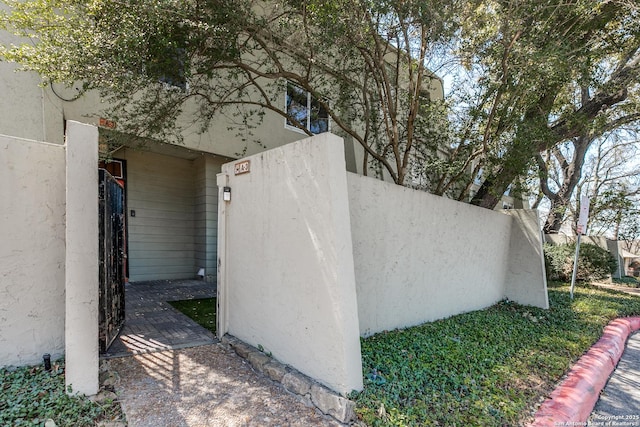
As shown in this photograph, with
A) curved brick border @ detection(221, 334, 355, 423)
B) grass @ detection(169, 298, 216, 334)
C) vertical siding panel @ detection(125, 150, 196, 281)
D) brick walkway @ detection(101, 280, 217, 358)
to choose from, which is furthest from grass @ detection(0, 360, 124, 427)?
vertical siding panel @ detection(125, 150, 196, 281)

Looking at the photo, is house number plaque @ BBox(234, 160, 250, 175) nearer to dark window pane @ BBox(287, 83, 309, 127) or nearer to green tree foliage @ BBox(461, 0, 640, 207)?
green tree foliage @ BBox(461, 0, 640, 207)

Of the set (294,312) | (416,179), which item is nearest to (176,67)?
(294,312)

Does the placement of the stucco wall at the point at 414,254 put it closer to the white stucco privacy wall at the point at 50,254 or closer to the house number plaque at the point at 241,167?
the house number plaque at the point at 241,167

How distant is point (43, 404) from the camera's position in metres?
2.63

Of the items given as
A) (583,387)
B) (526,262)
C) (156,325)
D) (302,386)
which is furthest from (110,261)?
Result: (526,262)

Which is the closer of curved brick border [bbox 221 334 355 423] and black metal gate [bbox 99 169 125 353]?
curved brick border [bbox 221 334 355 423]

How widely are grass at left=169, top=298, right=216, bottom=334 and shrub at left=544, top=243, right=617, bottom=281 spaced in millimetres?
10584

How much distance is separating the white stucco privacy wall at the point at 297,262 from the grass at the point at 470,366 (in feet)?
1.36

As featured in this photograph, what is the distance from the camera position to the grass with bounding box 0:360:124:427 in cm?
248

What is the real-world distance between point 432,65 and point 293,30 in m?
2.82

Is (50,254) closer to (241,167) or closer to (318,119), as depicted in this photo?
(241,167)

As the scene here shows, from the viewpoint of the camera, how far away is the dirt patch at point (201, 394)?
106 inches

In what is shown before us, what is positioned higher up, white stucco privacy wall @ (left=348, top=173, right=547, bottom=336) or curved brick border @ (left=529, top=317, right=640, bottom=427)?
white stucco privacy wall @ (left=348, top=173, right=547, bottom=336)

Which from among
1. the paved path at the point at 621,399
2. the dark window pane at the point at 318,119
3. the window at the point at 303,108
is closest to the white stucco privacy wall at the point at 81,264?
the paved path at the point at 621,399
